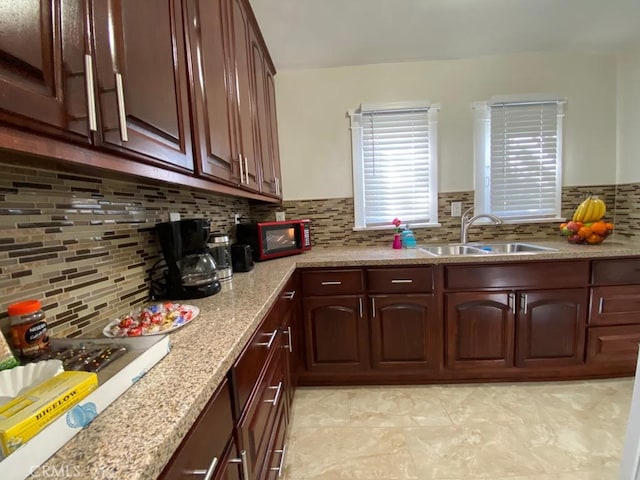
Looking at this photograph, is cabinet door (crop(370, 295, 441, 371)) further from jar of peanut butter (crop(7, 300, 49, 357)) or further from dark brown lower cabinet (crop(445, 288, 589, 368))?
jar of peanut butter (crop(7, 300, 49, 357))

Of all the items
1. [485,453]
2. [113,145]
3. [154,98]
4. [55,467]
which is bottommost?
[485,453]

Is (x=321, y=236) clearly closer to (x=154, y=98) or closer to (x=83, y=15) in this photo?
(x=154, y=98)

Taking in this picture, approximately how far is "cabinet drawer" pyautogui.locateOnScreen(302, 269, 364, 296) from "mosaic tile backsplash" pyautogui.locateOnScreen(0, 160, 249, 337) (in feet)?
2.94

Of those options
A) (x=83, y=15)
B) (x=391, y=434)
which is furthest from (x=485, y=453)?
(x=83, y=15)

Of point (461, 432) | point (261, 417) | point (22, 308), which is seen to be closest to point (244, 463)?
point (261, 417)

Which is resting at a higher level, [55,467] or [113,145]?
[113,145]

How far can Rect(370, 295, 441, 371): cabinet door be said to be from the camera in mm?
1779

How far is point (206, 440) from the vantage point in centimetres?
56

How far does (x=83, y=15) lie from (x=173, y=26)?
38cm

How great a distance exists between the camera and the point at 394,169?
229 centimetres

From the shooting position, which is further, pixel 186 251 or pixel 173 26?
pixel 186 251

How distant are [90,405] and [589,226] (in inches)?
103

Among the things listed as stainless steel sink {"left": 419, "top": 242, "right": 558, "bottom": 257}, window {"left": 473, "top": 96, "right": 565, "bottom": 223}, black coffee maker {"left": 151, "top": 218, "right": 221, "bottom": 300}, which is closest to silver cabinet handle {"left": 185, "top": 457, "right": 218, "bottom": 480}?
black coffee maker {"left": 151, "top": 218, "right": 221, "bottom": 300}

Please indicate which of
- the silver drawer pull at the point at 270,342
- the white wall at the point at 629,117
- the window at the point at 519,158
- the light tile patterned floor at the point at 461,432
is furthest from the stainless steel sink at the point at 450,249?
the silver drawer pull at the point at 270,342
